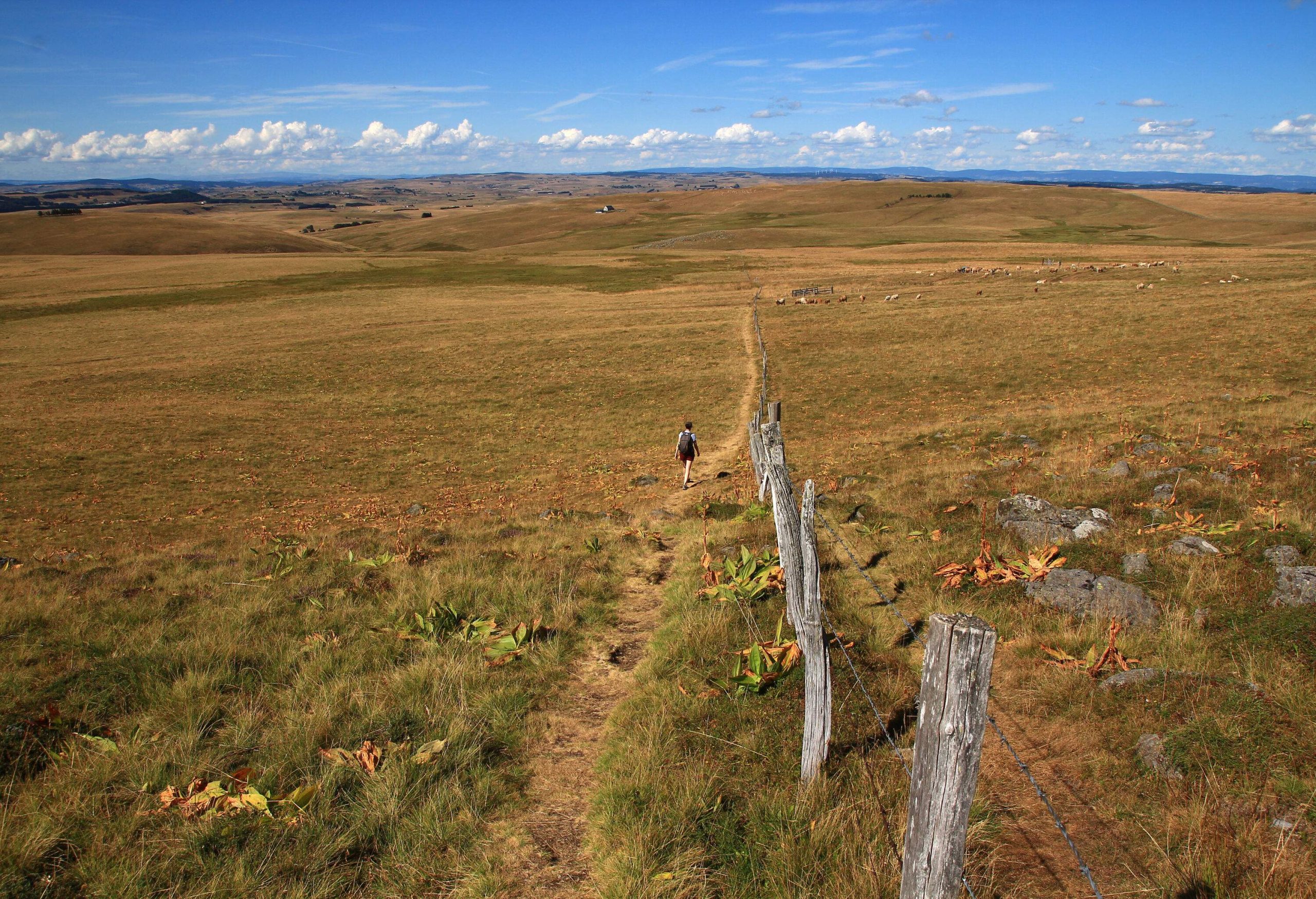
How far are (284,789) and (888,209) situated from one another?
172m

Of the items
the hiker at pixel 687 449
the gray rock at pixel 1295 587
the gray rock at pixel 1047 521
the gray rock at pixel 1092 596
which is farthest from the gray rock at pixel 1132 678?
the hiker at pixel 687 449

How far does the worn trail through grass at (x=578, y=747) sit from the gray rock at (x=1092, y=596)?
4.75 metres

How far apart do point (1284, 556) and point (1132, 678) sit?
3286 millimetres

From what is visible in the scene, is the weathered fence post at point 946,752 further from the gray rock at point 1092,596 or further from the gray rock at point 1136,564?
the gray rock at point 1136,564

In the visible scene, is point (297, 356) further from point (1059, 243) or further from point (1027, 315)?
point (1059, 243)

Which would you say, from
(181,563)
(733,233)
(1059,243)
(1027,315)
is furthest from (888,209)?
(181,563)

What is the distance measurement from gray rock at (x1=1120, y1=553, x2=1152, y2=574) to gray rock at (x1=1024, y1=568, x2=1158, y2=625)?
33 centimetres

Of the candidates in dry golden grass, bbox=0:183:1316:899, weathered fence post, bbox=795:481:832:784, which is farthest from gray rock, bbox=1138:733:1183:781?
weathered fence post, bbox=795:481:832:784

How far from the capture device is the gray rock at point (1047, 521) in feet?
32.6

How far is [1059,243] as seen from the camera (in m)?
86.2

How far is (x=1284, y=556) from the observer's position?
8125 mm

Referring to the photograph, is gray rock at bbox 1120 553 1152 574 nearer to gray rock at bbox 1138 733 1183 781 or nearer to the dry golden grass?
the dry golden grass

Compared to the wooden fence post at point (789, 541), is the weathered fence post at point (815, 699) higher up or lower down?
lower down

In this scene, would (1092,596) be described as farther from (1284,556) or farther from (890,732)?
(890,732)
